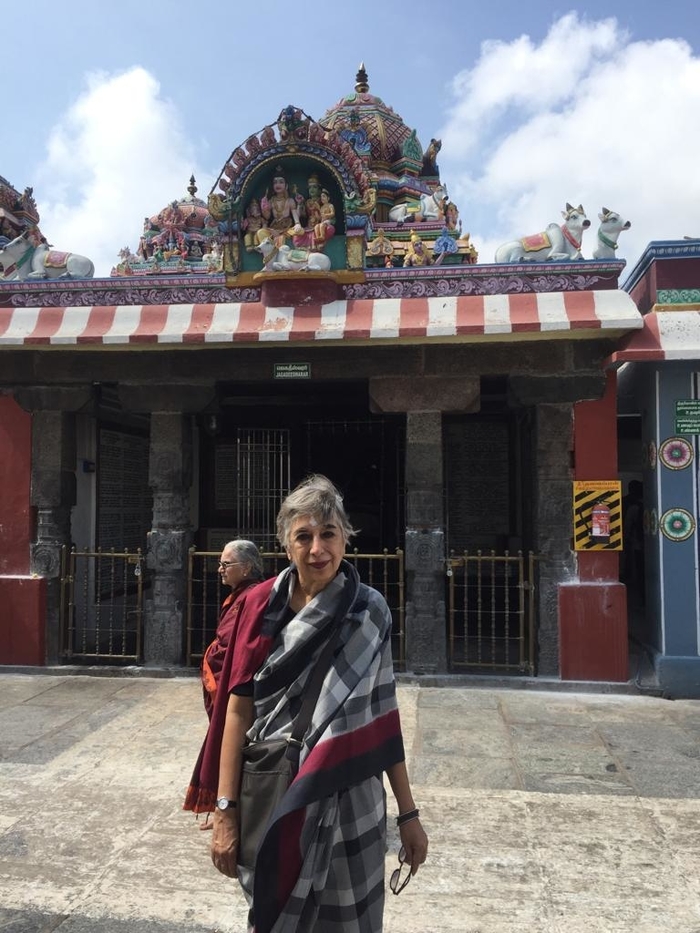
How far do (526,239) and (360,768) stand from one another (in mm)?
6073

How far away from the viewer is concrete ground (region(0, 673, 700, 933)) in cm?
298

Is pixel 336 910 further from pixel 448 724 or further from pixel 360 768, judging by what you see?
pixel 448 724

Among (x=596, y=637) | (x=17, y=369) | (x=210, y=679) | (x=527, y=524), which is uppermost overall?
(x=17, y=369)

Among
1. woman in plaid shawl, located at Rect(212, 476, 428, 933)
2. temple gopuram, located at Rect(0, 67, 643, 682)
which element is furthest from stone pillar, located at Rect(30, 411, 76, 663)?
woman in plaid shawl, located at Rect(212, 476, 428, 933)

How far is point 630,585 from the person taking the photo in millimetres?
10930

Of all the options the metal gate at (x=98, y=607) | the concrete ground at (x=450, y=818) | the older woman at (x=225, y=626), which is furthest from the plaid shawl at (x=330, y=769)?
the metal gate at (x=98, y=607)

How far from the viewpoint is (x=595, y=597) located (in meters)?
6.51

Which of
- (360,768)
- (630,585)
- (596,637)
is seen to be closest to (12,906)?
(360,768)

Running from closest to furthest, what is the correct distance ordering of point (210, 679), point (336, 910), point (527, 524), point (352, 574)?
point (336, 910)
point (352, 574)
point (210, 679)
point (527, 524)

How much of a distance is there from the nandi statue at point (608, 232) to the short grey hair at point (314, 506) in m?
5.58

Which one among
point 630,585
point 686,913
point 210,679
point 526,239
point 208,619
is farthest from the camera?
point 630,585

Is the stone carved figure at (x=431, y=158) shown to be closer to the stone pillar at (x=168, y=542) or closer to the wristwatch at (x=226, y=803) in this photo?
the stone pillar at (x=168, y=542)

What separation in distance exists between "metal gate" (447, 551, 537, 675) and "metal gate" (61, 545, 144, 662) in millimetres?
3229

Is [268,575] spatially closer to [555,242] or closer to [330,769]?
[555,242]
